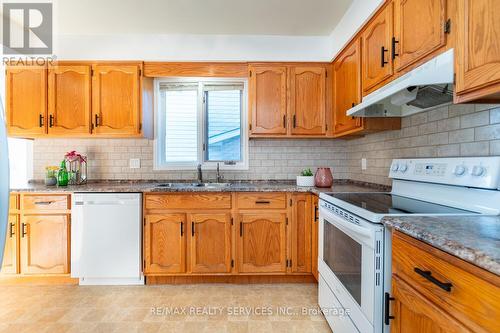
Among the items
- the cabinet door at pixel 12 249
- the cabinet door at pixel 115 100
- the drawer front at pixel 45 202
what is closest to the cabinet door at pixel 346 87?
the cabinet door at pixel 115 100

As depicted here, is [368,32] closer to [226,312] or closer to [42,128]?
[226,312]

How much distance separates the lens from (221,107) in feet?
10.3

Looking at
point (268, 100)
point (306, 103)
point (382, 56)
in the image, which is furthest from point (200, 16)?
point (382, 56)

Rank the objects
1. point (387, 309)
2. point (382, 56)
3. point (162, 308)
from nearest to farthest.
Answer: point (387, 309) < point (382, 56) < point (162, 308)

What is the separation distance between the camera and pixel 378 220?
1.19m

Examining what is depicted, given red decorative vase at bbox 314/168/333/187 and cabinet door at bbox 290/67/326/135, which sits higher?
cabinet door at bbox 290/67/326/135

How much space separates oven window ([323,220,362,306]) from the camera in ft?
4.54

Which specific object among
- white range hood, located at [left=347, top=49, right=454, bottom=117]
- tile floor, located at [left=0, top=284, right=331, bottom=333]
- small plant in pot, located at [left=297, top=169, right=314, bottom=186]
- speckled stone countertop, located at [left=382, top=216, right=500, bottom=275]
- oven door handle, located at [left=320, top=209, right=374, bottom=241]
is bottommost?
tile floor, located at [left=0, top=284, right=331, bottom=333]

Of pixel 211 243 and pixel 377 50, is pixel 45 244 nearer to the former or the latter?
pixel 211 243

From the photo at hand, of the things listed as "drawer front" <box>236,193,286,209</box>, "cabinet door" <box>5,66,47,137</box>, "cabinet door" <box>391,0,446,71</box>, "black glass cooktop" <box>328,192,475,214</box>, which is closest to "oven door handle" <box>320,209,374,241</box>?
"black glass cooktop" <box>328,192,475,214</box>

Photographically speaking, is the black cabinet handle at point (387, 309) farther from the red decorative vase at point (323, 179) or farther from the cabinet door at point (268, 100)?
the cabinet door at point (268, 100)

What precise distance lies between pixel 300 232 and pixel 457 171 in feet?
4.61

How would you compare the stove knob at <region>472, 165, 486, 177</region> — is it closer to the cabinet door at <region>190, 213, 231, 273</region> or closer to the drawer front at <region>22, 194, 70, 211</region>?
the cabinet door at <region>190, 213, 231, 273</region>

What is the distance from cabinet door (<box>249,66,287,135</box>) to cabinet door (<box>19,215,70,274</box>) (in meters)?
2.02
